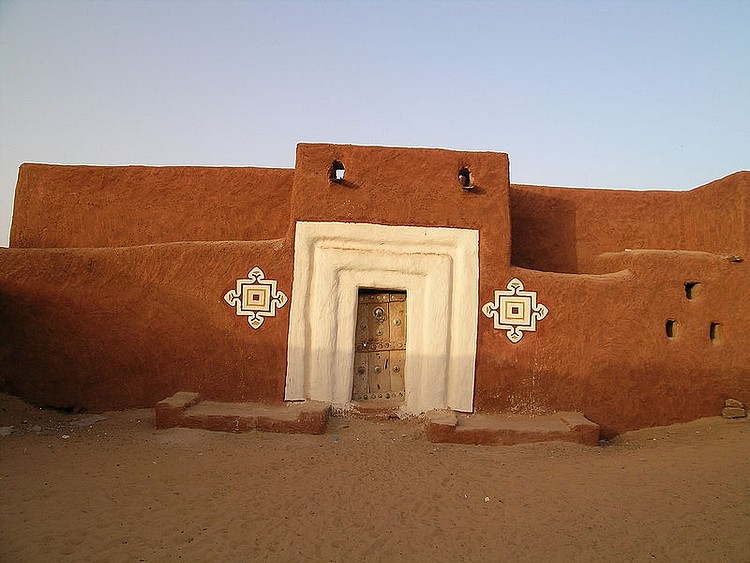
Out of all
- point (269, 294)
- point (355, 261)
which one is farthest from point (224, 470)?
point (355, 261)

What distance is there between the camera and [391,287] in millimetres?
7168

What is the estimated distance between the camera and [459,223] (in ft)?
23.7

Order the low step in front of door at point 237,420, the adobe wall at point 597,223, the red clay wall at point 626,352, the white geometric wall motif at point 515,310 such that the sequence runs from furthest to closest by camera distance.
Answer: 1. the adobe wall at point 597,223
2. the white geometric wall motif at point 515,310
3. the red clay wall at point 626,352
4. the low step in front of door at point 237,420

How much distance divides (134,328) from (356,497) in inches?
153

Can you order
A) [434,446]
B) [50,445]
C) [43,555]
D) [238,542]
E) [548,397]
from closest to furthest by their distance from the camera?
[43,555], [238,542], [50,445], [434,446], [548,397]

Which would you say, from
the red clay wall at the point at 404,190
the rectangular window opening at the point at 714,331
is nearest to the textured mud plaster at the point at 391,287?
the red clay wall at the point at 404,190

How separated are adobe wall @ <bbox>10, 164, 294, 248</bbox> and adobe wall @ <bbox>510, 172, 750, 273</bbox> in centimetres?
351

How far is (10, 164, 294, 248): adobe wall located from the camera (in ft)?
26.6

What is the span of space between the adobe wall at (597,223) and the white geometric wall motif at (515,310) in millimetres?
1293

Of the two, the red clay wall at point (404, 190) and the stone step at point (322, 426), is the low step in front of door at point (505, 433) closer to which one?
the stone step at point (322, 426)

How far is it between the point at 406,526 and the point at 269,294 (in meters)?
3.74

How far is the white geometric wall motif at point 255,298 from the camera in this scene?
6961 millimetres

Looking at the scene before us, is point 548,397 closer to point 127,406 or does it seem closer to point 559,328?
point 559,328

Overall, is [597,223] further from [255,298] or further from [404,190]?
[255,298]
